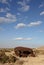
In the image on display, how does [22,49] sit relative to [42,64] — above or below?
above

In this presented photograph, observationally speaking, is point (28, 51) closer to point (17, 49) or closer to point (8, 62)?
point (17, 49)

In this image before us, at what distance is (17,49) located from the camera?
31234mm

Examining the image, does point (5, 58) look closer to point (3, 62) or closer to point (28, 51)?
point (3, 62)

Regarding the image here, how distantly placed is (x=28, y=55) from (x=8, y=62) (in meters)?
8.90

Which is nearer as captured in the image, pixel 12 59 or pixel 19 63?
pixel 19 63

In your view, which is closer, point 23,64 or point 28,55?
point 23,64

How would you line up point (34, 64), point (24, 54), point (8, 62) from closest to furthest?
point (34, 64) → point (8, 62) → point (24, 54)

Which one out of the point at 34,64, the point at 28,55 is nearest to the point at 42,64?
the point at 34,64

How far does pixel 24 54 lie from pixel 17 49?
2306 mm

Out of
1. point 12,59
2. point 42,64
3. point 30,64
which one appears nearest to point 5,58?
point 12,59

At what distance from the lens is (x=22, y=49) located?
100ft

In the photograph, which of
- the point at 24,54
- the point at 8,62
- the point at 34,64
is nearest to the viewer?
the point at 34,64

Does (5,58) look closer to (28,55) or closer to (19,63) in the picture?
(19,63)

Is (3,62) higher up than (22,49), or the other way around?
(22,49)
